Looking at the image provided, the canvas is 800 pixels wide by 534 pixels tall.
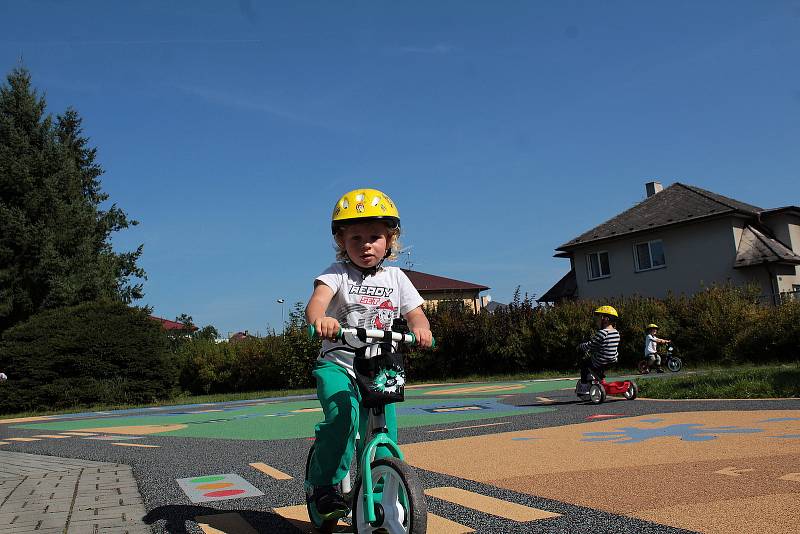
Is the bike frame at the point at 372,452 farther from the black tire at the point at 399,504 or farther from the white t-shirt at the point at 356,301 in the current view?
the white t-shirt at the point at 356,301

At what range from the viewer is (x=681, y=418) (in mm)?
7875

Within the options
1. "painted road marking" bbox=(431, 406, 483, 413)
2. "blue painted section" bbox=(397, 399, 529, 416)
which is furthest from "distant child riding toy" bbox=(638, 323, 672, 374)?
"painted road marking" bbox=(431, 406, 483, 413)

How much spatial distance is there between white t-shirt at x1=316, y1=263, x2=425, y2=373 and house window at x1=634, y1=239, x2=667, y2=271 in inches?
1137

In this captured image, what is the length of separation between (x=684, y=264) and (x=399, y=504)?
2904 cm

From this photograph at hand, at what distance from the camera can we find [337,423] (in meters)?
3.25

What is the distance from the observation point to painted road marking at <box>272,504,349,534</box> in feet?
12.0

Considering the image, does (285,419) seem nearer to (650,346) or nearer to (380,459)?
(380,459)

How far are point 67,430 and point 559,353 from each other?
16.0 metres

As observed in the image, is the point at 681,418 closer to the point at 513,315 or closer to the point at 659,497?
the point at 659,497

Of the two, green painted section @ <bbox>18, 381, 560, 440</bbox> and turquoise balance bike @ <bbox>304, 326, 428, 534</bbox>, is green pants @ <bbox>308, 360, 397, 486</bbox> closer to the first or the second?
turquoise balance bike @ <bbox>304, 326, 428, 534</bbox>

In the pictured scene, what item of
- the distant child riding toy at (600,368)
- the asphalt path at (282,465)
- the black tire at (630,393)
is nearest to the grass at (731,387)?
the black tire at (630,393)

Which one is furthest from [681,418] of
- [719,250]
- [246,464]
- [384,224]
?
[719,250]

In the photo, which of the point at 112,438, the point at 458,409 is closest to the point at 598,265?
the point at 458,409

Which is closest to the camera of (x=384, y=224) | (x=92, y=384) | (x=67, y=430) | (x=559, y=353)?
(x=384, y=224)
